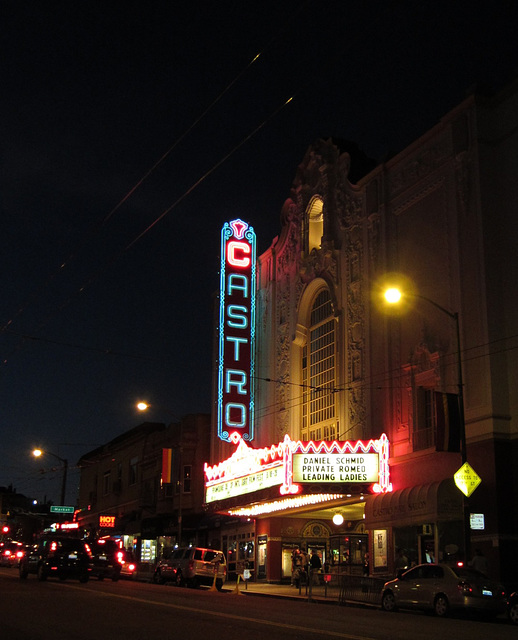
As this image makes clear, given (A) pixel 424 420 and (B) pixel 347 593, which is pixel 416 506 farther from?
(B) pixel 347 593

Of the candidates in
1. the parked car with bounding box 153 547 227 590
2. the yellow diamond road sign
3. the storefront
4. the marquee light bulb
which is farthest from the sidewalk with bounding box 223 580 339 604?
the yellow diamond road sign

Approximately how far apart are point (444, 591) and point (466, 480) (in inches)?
139

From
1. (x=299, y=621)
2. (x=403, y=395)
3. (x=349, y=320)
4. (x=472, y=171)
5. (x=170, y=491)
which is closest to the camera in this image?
(x=299, y=621)

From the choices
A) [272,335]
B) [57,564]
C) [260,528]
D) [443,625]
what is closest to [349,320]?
[272,335]

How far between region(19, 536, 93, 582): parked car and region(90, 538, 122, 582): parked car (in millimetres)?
3743

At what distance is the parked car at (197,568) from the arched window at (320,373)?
6440 mm

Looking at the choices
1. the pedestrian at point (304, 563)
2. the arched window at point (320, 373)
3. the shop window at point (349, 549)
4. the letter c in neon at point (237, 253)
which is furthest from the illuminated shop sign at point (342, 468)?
the letter c in neon at point (237, 253)

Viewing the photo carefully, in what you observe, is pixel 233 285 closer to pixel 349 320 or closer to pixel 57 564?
pixel 349 320

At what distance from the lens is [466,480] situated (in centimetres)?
2294

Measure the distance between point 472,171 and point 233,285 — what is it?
1499 centimetres

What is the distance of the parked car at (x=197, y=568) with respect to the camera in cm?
3334

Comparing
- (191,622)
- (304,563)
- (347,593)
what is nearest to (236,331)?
(304,563)

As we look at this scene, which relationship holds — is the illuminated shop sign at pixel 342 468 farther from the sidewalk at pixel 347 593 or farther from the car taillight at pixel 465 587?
the car taillight at pixel 465 587

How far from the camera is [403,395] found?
29922 millimetres
